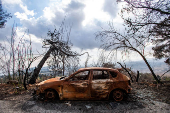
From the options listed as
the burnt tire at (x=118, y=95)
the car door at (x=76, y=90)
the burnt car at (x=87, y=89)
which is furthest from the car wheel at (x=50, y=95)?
the burnt tire at (x=118, y=95)

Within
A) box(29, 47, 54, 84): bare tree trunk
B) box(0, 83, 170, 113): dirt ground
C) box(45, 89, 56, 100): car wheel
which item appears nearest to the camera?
box(0, 83, 170, 113): dirt ground

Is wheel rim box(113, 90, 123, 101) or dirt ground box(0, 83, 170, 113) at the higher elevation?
wheel rim box(113, 90, 123, 101)

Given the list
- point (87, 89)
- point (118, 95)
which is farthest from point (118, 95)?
point (87, 89)

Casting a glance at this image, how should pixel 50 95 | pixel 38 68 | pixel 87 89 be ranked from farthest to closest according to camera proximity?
pixel 38 68, pixel 50 95, pixel 87 89

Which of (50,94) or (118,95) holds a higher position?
(50,94)

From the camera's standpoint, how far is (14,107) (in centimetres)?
435

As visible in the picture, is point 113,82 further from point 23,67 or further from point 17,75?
point 17,75

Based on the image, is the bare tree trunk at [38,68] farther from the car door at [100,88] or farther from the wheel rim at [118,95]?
the wheel rim at [118,95]

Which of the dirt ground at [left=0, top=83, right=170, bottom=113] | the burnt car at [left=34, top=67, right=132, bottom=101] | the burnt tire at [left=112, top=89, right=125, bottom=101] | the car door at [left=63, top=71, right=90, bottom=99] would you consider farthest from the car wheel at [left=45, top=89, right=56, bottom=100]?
the burnt tire at [left=112, top=89, right=125, bottom=101]

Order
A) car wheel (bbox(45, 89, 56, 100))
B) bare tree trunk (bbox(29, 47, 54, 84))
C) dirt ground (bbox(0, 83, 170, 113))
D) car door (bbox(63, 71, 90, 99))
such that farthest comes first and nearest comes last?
bare tree trunk (bbox(29, 47, 54, 84)) < car wheel (bbox(45, 89, 56, 100)) < car door (bbox(63, 71, 90, 99)) < dirt ground (bbox(0, 83, 170, 113))

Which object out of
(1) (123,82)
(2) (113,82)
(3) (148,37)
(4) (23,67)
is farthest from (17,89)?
(3) (148,37)

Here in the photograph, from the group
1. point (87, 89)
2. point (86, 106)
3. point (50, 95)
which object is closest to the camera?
point (86, 106)

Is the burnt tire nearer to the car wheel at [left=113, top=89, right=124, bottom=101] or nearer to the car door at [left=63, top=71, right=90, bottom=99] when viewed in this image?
the car wheel at [left=113, top=89, right=124, bottom=101]

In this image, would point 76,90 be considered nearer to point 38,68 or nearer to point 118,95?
point 118,95
